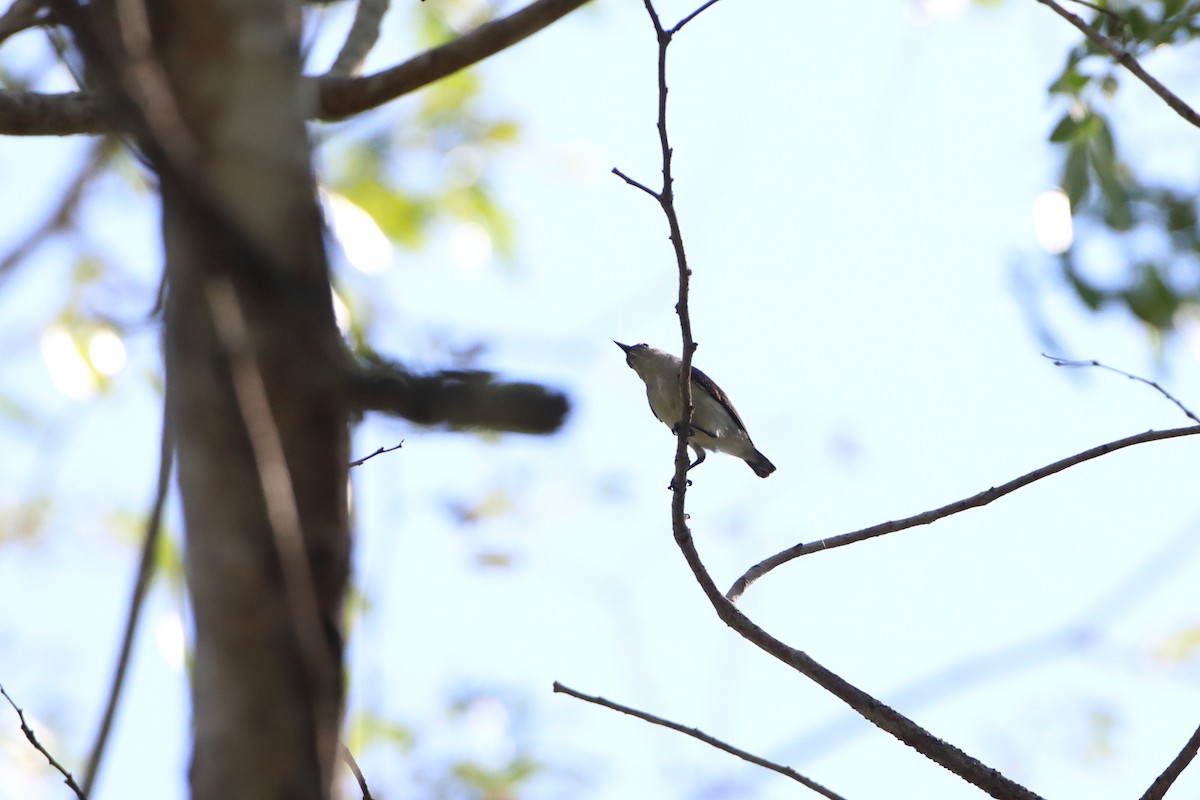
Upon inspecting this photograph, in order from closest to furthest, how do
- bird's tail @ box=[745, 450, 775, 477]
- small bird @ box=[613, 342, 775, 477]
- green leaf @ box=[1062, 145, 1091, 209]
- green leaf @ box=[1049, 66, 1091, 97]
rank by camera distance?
green leaf @ box=[1049, 66, 1091, 97] < green leaf @ box=[1062, 145, 1091, 209] < small bird @ box=[613, 342, 775, 477] < bird's tail @ box=[745, 450, 775, 477]

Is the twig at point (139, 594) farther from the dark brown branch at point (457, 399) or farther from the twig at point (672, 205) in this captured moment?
the twig at point (672, 205)

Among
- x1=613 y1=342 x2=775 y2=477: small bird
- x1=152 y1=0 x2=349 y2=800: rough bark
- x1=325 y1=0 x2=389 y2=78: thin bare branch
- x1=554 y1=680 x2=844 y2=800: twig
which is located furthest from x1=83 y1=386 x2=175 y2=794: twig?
x1=613 y1=342 x2=775 y2=477: small bird

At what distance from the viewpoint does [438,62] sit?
128 inches

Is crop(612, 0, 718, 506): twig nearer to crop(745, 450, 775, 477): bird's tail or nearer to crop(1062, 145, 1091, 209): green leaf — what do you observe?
crop(1062, 145, 1091, 209): green leaf

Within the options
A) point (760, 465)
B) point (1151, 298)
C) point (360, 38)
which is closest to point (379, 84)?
point (360, 38)

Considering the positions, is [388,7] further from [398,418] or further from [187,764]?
[187,764]

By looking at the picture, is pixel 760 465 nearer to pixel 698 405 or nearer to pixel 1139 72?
pixel 698 405

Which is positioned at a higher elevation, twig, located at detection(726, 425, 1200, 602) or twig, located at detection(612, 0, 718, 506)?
twig, located at detection(612, 0, 718, 506)

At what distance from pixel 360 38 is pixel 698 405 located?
11.1 feet

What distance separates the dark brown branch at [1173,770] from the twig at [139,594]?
1971 mm

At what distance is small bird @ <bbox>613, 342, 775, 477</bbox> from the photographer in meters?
6.61

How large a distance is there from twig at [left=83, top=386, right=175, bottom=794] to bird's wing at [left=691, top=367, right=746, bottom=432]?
524cm

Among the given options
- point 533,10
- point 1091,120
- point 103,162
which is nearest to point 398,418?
point 533,10

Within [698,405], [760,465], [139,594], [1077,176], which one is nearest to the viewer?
[139,594]
